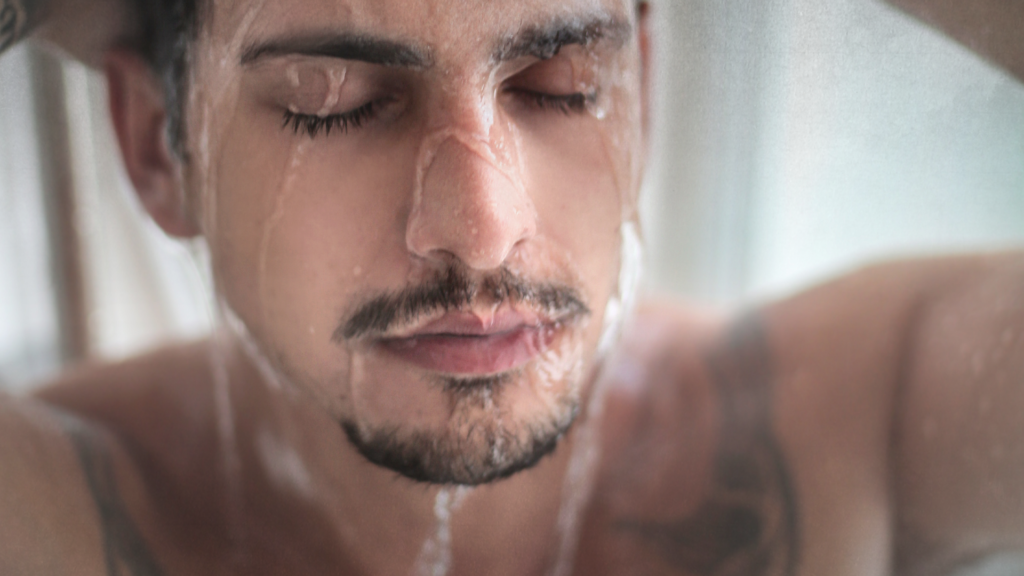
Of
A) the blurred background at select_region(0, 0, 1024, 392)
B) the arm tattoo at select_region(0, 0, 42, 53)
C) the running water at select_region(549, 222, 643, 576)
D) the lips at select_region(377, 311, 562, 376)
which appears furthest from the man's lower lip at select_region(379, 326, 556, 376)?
the arm tattoo at select_region(0, 0, 42, 53)

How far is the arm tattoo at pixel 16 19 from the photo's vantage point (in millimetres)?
567

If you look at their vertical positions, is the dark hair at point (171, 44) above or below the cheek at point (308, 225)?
above

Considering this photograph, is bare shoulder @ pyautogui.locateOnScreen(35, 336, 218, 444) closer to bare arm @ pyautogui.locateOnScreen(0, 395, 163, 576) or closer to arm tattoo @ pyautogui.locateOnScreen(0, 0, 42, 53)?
bare arm @ pyautogui.locateOnScreen(0, 395, 163, 576)

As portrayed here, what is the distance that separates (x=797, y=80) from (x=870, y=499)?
391 millimetres

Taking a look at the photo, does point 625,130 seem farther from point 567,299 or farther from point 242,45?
point 242,45

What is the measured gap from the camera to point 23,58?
634 millimetres

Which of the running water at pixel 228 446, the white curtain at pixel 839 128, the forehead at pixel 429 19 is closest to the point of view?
the forehead at pixel 429 19

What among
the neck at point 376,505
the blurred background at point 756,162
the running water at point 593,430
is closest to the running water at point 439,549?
the neck at point 376,505

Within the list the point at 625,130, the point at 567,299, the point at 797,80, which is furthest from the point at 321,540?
the point at 797,80

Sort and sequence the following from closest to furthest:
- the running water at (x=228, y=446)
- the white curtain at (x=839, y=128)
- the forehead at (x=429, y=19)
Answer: the forehead at (x=429, y=19) < the white curtain at (x=839, y=128) < the running water at (x=228, y=446)

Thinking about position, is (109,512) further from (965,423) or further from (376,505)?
(965,423)

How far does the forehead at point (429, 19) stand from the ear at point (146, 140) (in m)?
0.22

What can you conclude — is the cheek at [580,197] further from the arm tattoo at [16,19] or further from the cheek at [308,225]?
the arm tattoo at [16,19]

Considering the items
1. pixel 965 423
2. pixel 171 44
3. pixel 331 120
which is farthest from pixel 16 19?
pixel 965 423
